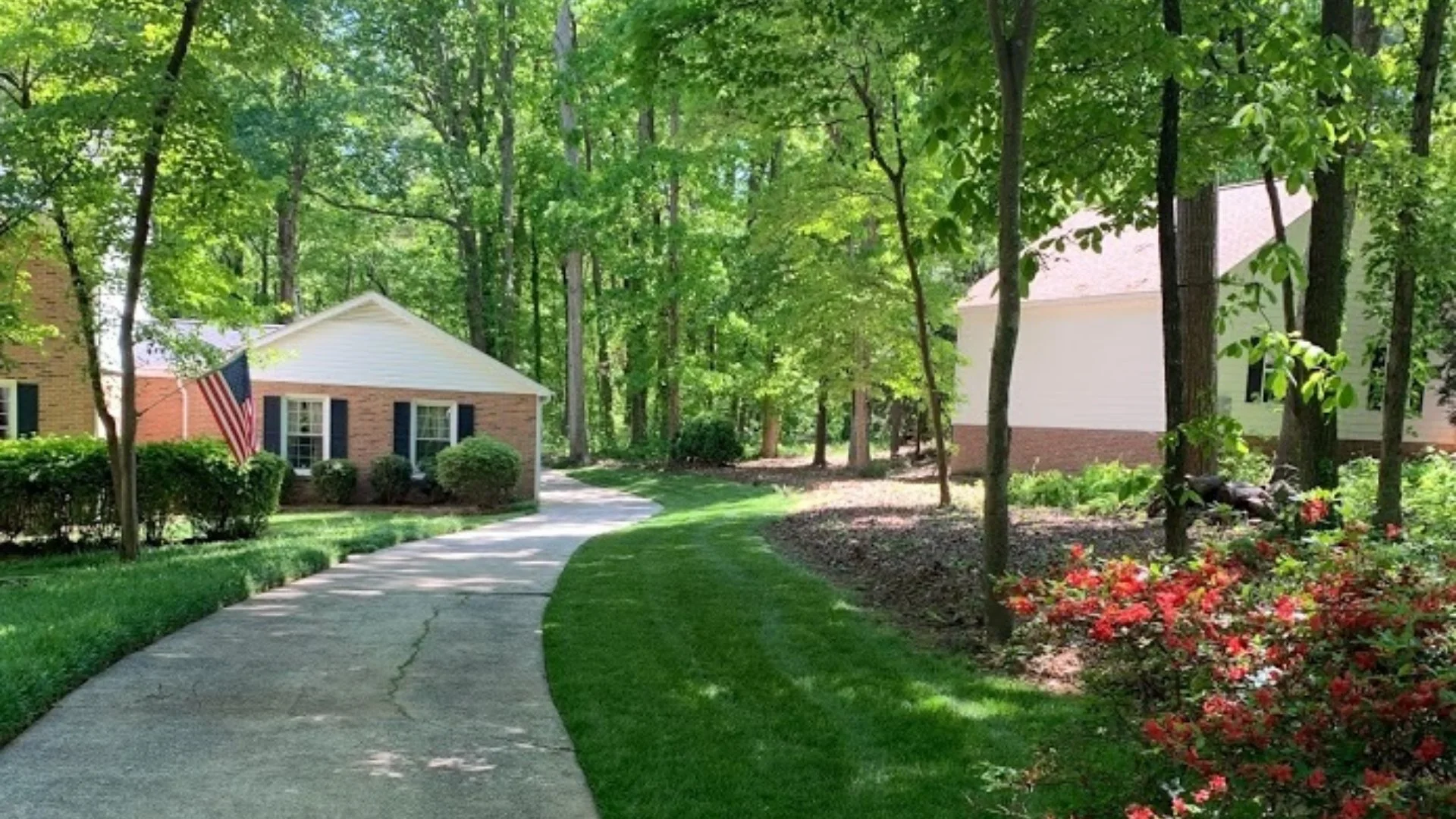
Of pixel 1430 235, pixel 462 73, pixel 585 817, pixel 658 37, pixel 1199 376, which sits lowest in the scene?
pixel 585 817

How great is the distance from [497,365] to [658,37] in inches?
620

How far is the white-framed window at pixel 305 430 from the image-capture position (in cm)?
2122

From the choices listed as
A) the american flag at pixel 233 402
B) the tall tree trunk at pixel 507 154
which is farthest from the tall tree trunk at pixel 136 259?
the tall tree trunk at pixel 507 154

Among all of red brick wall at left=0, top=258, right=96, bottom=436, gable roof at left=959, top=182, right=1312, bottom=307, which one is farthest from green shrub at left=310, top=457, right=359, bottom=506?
gable roof at left=959, top=182, right=1312, bottom=307

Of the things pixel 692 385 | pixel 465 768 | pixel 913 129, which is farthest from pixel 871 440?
pixel 465 768

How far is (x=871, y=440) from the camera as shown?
→ 41031 mm

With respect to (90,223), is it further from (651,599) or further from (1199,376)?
(1199,376)

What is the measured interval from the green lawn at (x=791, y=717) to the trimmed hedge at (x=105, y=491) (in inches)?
303

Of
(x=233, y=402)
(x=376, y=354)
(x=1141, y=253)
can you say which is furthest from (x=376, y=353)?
(x=1141, y=253)

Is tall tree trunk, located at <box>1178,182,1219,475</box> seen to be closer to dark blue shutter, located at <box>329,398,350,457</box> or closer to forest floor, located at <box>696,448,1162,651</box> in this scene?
forest floor, located at <box>696,448,1162,651</box>

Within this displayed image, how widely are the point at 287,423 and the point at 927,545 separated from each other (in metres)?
15.8

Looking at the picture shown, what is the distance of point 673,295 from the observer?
100 feet

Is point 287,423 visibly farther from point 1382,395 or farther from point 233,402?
→ point 1382,395

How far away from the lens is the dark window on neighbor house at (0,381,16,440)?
17062mm
